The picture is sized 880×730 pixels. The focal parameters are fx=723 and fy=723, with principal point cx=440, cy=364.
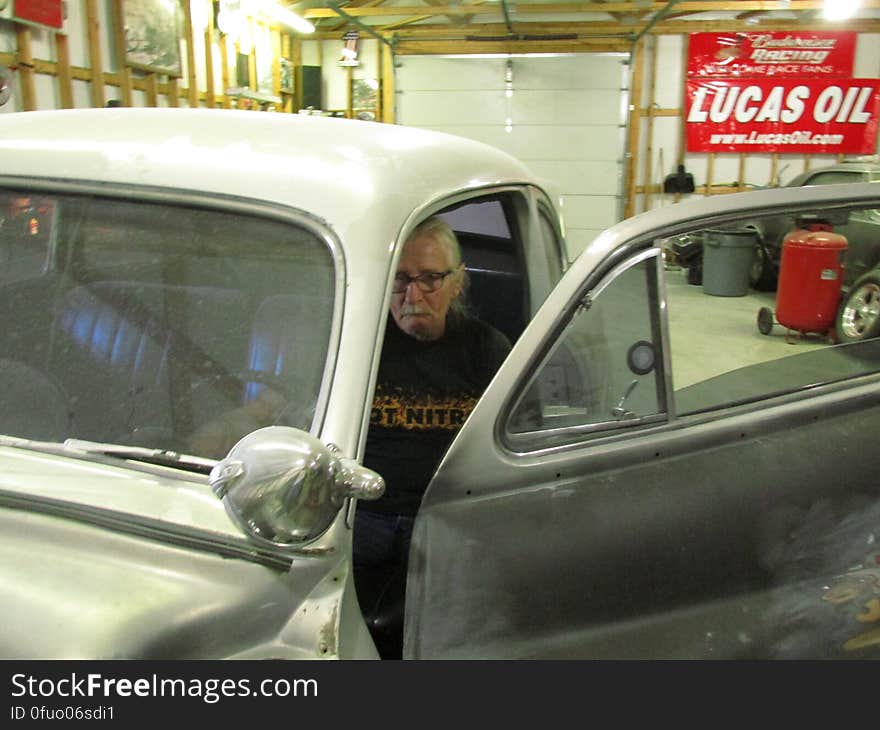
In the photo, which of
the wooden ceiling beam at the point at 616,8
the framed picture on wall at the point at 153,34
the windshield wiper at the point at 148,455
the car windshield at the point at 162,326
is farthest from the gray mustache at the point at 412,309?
the wooden ceiling beam at the point at 616,8

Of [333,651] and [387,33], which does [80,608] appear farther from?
[387,33]

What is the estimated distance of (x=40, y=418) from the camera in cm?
143

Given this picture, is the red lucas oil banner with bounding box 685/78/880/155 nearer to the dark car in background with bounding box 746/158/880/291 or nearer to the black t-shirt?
the dark car in background with bounding box 746/158/880/291

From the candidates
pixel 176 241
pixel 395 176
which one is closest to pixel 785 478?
pixel 395 176

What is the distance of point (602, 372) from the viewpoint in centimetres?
169

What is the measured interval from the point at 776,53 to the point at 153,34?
9.05 meters

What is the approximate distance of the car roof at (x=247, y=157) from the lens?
4.77 ft

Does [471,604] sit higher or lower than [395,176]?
lower

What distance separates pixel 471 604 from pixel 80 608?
2.22ft

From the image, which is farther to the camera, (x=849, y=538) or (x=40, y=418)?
(x=849, y=538)

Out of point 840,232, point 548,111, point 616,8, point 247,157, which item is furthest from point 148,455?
point 548,111

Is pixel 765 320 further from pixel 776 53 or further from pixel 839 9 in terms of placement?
pixel 776 53
